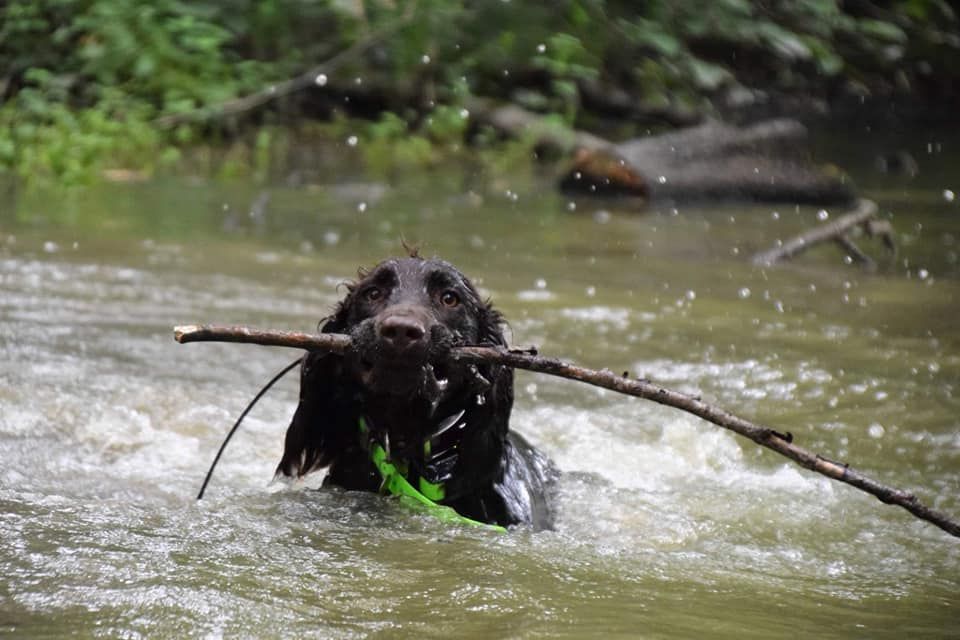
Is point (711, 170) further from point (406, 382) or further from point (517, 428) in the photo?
point (406, 382)

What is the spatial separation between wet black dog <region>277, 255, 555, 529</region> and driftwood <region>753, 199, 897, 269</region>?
6108 mm

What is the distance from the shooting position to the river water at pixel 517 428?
332cm

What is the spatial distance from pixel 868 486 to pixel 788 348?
435 cm

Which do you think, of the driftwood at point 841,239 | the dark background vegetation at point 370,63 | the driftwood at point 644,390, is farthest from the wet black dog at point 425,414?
the dark background vegetation at point 370,63

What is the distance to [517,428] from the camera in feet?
20.4

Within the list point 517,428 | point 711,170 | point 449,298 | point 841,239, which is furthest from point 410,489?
point 711,170

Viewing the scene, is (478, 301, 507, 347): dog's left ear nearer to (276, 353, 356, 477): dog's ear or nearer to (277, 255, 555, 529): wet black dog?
(277, 255, 555, 529): wet black dog

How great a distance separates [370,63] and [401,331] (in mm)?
12758

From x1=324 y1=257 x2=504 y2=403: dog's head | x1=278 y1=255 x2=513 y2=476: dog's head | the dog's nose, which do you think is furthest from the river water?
the dog's nose

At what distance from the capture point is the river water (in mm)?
3320

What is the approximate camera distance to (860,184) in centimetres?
1546

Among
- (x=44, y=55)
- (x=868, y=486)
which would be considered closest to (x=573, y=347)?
(x=868, y=486)

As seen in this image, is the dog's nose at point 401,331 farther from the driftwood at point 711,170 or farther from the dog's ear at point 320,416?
the driftwood at point 711,170

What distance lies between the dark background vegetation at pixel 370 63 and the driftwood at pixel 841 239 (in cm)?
196
